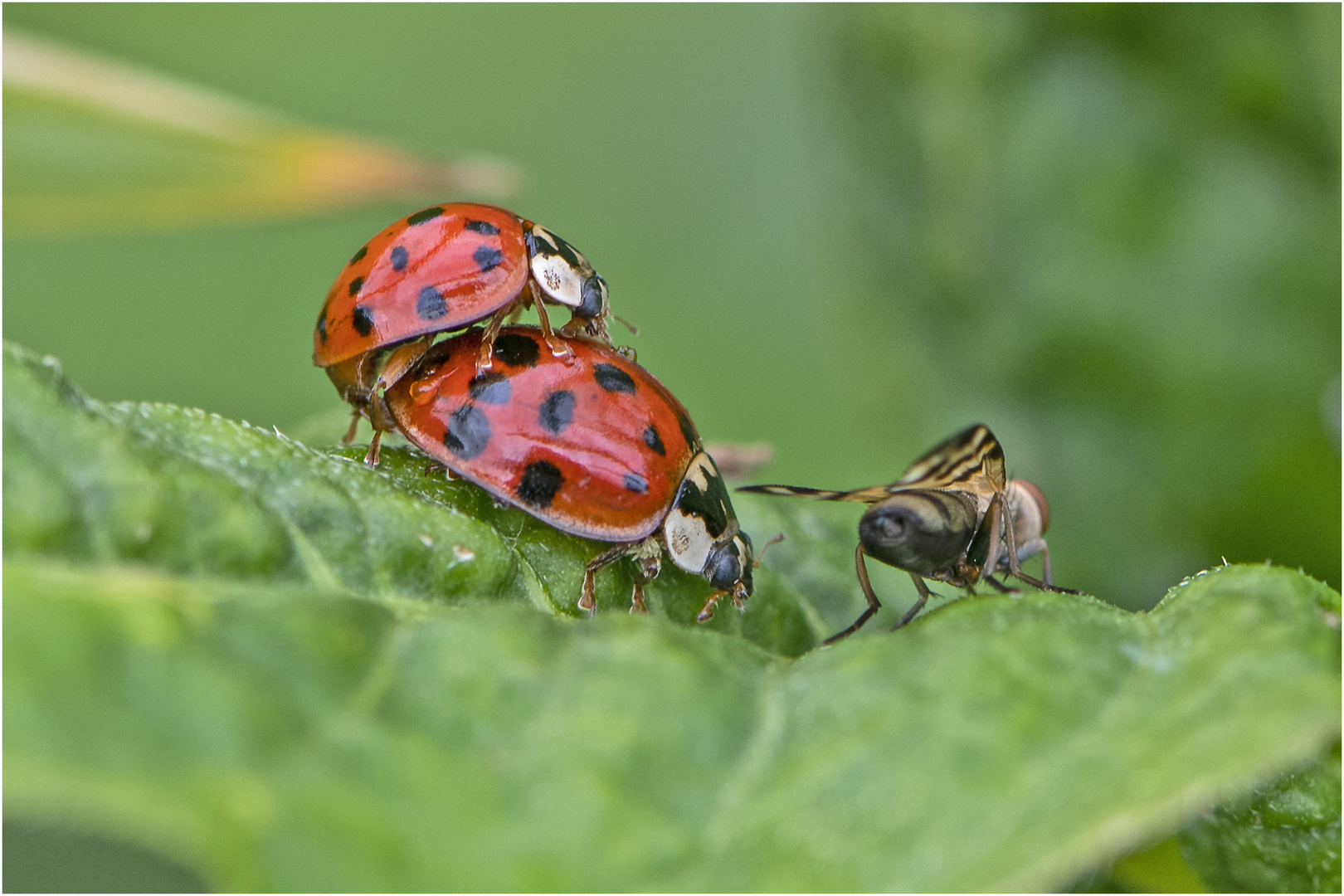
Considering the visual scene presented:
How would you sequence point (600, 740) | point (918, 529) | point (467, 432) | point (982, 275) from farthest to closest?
point (982, 275) < point (467, 432) < point (918, 529) < point (600, 740)

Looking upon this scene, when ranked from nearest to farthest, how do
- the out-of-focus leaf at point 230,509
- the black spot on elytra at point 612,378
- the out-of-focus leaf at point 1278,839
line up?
1. the out-of-focus leaf at point 230,509
2. the out-of-focus leaf at point 1278,839
3. the black spot on elytra at point 612,378

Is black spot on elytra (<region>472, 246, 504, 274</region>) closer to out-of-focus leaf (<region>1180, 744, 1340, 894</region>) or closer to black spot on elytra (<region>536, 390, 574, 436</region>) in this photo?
black spot on elytra (<region>536, 390, 574, 436</region>)

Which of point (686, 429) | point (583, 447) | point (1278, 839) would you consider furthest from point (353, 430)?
point (1278, 839)

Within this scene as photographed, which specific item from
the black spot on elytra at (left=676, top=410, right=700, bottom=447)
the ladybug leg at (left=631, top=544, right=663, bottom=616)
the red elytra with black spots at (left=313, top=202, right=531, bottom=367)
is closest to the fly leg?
the ladybug leg at (left=631, top=544, right=663, bottom=616)

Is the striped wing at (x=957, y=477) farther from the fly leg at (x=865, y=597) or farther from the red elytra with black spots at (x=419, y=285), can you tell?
the red elytra with black spots at (x=419, y=285)

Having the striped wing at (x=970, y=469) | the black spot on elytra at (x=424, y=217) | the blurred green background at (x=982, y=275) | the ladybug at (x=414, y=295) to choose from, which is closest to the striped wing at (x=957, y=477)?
the striped wing at (x=970, y=469)

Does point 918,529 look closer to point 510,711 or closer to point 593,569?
point 593,569
